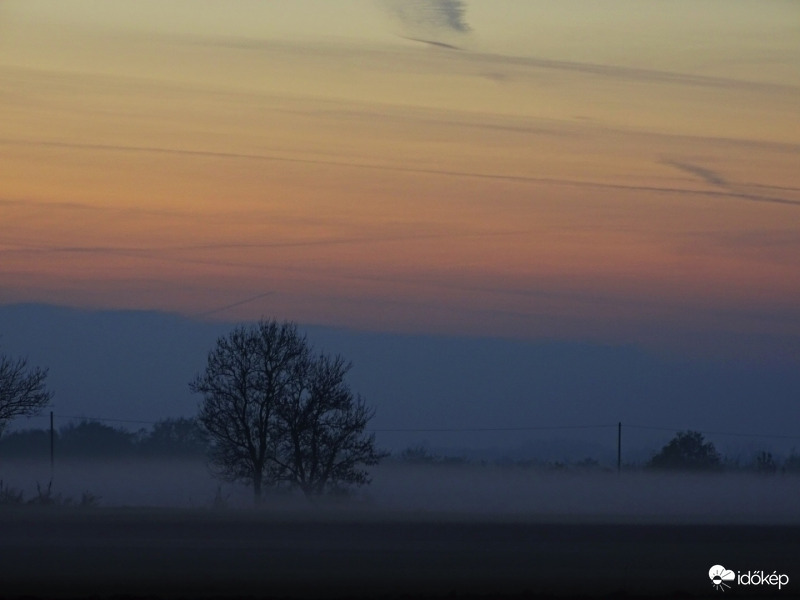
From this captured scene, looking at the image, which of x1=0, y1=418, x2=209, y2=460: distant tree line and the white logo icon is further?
x1=0, y1=418, x2=209, y2=460: distant tree line

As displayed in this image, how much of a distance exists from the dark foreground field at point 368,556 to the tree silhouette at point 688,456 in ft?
171

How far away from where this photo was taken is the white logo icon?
26547 millimetres

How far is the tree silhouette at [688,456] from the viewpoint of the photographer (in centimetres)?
9594

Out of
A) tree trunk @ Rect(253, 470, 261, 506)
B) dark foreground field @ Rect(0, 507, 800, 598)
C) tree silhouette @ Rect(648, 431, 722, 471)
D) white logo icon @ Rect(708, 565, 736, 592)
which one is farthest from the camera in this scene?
tree silhouette @ Rect(648, 431, 722, 471)

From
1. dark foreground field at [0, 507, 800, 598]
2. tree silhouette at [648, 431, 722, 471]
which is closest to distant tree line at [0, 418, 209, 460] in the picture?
tree silhouette at [648, 431, 722, 471]

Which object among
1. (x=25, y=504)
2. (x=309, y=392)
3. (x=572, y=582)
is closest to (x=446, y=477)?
(x=309, y=392)

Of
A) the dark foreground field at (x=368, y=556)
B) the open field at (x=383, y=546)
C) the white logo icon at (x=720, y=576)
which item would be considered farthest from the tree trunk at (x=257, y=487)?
the white logo icon at (x=720, y=576)

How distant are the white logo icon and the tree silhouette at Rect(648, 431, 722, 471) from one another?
64.5 meters

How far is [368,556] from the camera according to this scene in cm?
3194

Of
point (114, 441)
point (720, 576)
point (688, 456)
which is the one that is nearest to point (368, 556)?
point (720, 576)

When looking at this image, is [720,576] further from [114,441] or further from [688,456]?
[114,441]

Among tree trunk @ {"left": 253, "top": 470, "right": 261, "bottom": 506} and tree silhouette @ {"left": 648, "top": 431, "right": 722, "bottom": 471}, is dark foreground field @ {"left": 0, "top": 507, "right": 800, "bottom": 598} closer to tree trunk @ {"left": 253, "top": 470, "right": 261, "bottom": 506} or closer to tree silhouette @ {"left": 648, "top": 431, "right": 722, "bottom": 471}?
tree trunk @ {"left": 253, "top": 470, "right": 261, "bottom": 506}

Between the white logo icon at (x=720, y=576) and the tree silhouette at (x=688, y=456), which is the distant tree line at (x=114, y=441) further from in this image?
the white logo icon at (x=720, y=576)

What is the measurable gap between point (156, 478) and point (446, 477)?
19.1 meters
